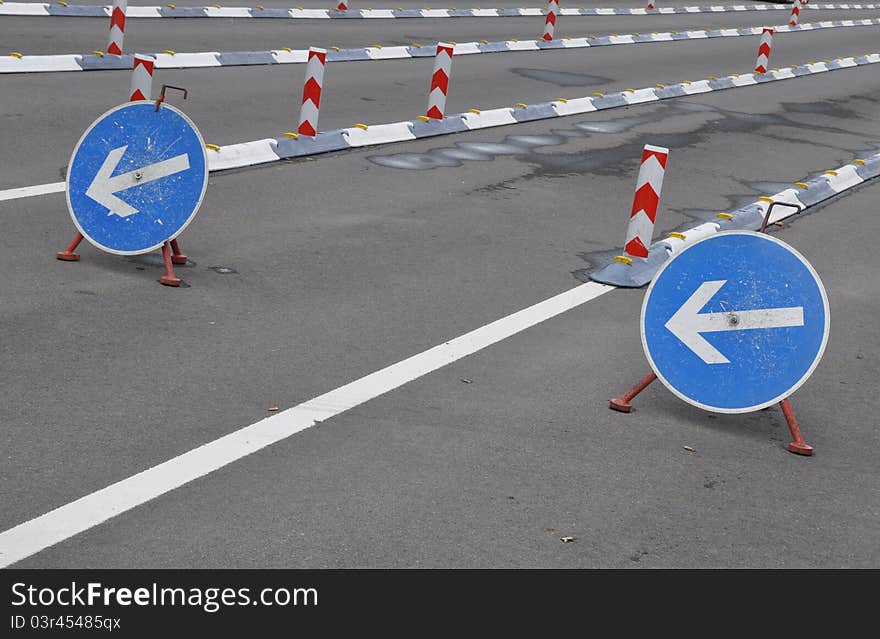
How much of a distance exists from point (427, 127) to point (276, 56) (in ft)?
15.9

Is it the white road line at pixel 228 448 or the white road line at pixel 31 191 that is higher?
the white road line at pixel 31 191

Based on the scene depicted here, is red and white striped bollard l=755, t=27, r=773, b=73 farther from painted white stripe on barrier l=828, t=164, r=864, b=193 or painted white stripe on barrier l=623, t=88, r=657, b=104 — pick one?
painted white stripe on barrier l=828, t=164, r=864, b=193

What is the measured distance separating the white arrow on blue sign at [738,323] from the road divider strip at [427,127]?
19.6 ft

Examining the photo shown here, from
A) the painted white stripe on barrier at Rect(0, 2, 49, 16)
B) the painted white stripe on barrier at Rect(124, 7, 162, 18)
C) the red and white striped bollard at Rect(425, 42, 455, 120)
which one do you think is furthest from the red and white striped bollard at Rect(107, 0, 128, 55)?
the red and white striped bollard at Rect(425, 42, 455, 120)

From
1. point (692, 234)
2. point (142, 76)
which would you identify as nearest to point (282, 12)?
point (142, 76)

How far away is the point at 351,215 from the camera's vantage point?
11516 mm

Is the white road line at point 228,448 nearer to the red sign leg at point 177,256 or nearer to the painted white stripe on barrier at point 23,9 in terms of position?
the red sign leg at point 177,256

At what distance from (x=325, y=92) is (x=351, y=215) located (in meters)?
6.81

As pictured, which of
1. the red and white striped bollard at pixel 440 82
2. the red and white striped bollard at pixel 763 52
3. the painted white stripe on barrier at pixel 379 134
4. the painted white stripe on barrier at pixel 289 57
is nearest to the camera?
the painted white stripe on barrier at pixel 379 134

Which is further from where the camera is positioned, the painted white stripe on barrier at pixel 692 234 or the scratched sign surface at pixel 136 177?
the painted white stripe on barrier at pixel 692 234

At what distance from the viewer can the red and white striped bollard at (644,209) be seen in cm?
1059

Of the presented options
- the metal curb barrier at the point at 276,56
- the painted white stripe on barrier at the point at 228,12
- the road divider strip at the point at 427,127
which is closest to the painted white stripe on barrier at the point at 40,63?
the metal curb barrier at the point at 276,56

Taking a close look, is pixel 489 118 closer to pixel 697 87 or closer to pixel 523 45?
pixel 697 87

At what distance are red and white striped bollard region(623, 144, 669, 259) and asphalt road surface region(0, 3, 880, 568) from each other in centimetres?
44
